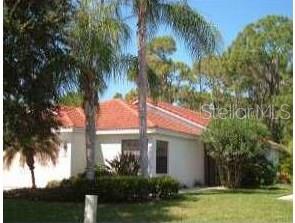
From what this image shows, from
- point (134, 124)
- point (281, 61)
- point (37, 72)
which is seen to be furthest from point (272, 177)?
point (281, 61)

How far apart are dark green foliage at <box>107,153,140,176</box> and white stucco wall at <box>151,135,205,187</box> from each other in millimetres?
2294

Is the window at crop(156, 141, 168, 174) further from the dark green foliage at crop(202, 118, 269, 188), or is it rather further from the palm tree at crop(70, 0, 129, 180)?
the palm tree at crop(70, 0, 129, 180)

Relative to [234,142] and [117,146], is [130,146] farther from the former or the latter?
[234,142]

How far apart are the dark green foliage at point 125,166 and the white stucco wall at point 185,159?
2.29 m

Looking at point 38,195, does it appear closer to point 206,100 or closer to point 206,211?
point 206,211

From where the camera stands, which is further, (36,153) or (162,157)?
(162,157)

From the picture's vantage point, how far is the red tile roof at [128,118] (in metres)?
26.4

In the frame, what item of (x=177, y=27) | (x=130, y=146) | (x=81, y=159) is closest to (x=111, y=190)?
(x=177, y=27)

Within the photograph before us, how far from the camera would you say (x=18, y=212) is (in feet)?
51.2

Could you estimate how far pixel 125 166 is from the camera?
23.1 m

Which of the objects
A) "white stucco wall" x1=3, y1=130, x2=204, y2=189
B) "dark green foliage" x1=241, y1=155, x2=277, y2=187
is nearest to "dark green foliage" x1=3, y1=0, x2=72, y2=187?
"white stucco wall" x1=3, y1=130, x2=204, y2=189

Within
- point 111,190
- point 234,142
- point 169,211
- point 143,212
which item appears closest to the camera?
point 143,212

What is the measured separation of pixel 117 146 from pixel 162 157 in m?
2.11

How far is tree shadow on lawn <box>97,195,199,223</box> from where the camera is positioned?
14602mm
